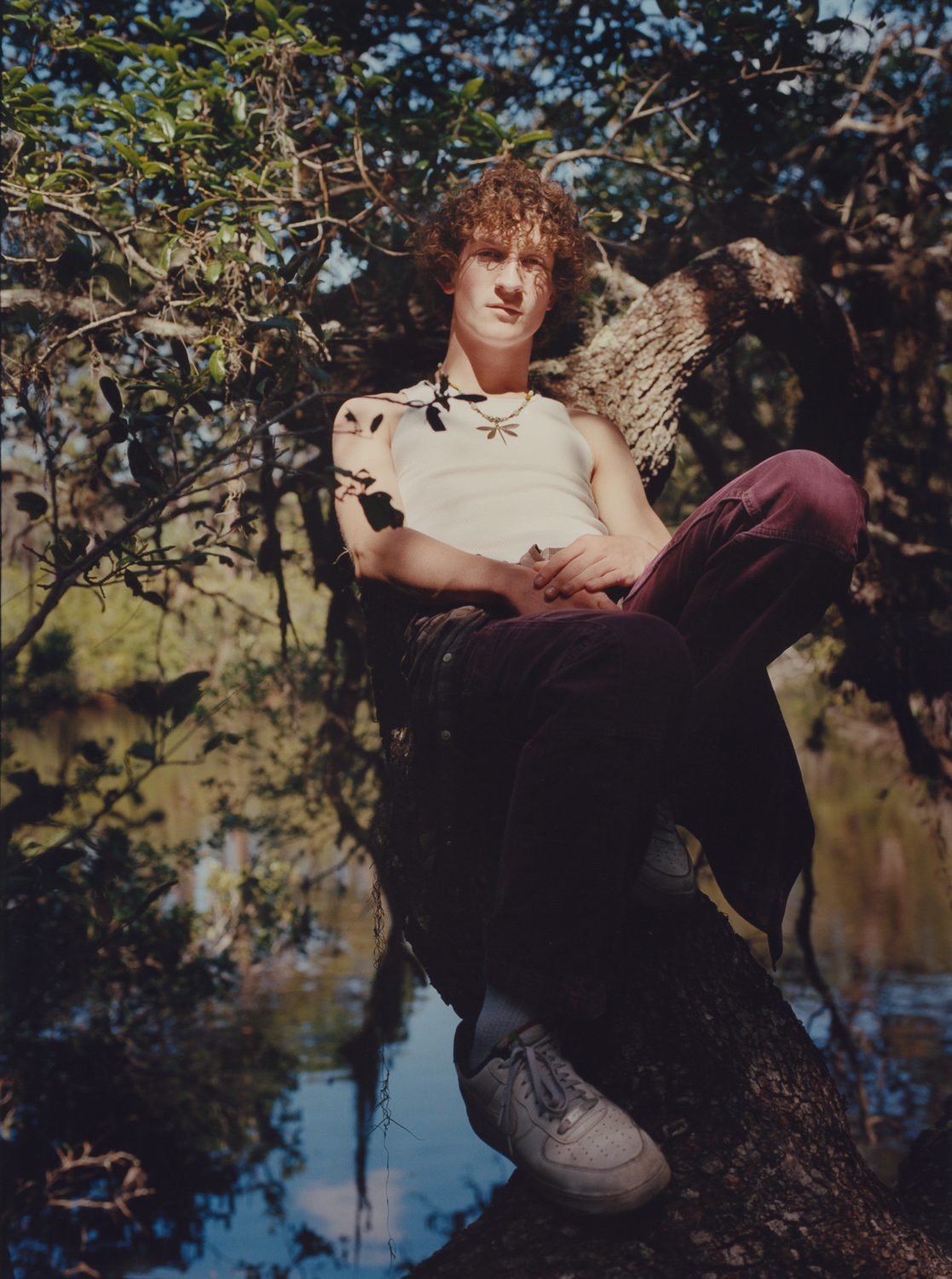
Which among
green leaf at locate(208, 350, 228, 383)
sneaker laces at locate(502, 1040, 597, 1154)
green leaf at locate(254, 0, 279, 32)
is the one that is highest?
green leaf at locate(254, 0, 279, 32)

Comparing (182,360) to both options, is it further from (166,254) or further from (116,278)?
(166,254)

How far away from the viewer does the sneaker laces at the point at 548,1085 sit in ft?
3.77

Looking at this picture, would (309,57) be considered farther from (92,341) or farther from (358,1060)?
(358,1060)

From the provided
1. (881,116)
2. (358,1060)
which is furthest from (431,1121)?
(881,116)

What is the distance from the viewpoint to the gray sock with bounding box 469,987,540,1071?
1.23m

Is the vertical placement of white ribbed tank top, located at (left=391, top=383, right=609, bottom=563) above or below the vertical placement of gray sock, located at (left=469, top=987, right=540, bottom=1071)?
above

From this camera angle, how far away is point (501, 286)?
1.81m

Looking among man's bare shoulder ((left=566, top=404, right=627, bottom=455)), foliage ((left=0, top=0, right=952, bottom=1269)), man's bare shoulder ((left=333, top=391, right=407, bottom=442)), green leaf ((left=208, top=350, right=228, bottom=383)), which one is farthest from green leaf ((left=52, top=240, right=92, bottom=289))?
man's bare shoulder ((left=566, top=404, right=627, bottom=455))

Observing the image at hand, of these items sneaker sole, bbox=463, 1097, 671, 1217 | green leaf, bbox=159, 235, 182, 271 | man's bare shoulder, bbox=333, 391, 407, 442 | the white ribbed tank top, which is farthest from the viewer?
green leaf, bbox=159, 235, 182, 271

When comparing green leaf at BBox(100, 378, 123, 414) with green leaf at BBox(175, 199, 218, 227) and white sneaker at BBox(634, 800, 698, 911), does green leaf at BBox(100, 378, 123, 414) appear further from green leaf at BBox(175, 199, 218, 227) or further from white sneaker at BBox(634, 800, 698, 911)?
white sneaker at BBox(634, 800, 698, 911)

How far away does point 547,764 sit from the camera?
1199 millimetres

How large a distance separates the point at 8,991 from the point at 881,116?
3.74 m

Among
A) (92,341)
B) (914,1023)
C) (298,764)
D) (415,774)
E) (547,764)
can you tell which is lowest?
(914,1023)

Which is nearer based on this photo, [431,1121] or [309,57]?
[309,57]
